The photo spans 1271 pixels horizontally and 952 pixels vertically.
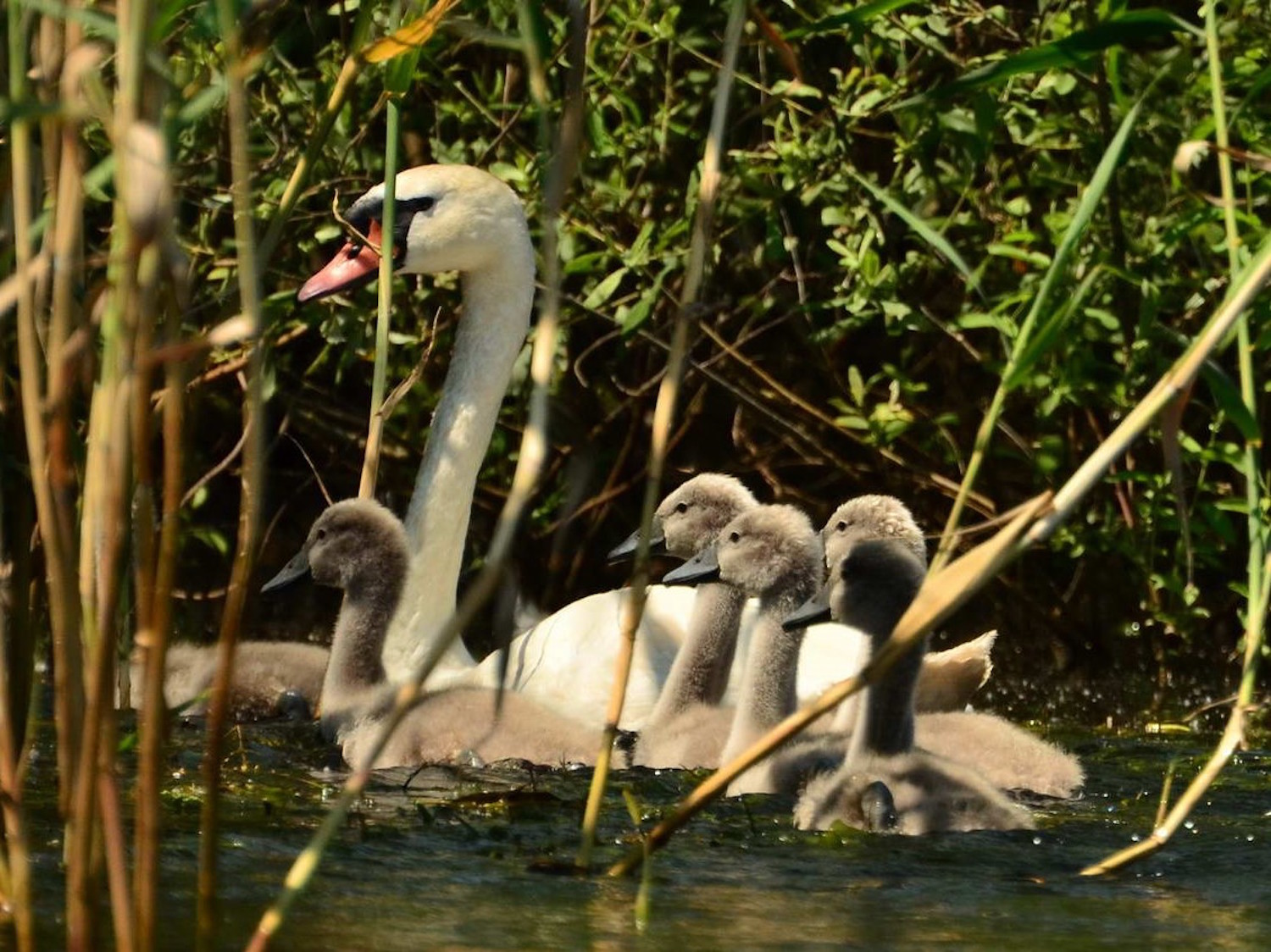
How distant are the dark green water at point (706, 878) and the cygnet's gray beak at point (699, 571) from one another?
1.76 ft

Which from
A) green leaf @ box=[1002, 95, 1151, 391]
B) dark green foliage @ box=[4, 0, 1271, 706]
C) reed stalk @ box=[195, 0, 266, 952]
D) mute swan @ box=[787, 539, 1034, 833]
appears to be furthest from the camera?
dark green foliage @ box=[4, 0, 1271, 706]

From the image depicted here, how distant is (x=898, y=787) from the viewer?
3.86m

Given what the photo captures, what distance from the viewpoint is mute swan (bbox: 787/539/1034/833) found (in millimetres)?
3809

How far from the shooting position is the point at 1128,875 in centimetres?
354

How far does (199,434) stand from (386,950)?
469 cm

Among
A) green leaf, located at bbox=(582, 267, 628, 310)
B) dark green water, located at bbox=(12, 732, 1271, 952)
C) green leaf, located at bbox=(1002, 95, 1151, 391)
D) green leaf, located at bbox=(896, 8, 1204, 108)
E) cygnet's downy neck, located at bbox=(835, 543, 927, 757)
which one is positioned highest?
green leaf, located at bbox=(582, 267, 628, 310)

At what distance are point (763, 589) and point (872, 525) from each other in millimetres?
305

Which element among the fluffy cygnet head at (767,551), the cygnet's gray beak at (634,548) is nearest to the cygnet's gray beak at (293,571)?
the cygnet's gray beak at (634,548)

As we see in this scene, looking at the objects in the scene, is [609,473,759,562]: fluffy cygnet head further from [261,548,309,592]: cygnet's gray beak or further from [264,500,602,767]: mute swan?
[261,548,309,592]: cygnet's gray beak

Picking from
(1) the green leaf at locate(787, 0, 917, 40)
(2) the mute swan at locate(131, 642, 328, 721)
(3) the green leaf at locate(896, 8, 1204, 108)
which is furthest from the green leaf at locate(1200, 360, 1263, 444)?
(2) the mute swan at locate(131, 642, 328, 721)

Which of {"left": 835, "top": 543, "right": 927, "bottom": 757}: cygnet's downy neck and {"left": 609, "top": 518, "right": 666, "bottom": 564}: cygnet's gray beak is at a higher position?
{"left": 609, "top": 518, "right": 666, "bottom": 564}: cygnet's gray beak

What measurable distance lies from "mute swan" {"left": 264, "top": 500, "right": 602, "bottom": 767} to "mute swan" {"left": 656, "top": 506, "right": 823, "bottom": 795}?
0.23 metres

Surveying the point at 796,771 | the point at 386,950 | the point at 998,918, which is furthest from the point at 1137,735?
the point at 386,950

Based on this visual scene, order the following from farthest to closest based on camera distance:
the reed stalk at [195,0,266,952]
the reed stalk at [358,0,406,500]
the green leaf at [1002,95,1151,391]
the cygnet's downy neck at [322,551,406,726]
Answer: the cygnet's downy neck at [322,551,406,726], the reed stalk at [358,0,406,500], the green leaf at [1002,95,1151,391], the reed stalk at [195,0,266,952]
